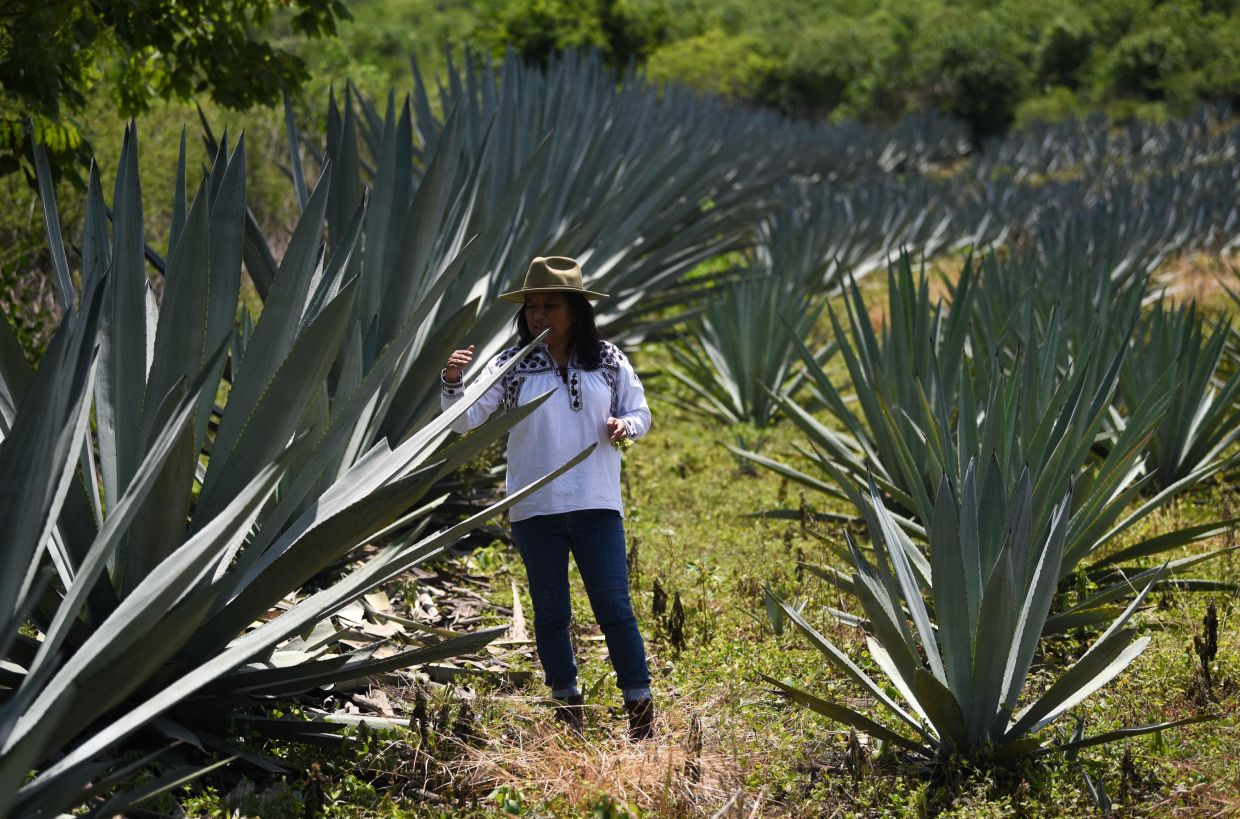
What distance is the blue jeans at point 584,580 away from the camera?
367 centimetres

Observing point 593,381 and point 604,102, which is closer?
point 593,381

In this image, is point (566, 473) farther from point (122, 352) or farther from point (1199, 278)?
point (1199, 278)

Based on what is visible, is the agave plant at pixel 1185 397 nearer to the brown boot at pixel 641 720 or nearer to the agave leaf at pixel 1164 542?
the agave leaf at pixel 1164 542

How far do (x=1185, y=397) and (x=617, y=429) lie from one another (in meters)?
3.53

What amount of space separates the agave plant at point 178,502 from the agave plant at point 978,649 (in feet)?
3.48

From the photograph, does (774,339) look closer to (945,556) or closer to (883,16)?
(945,556)

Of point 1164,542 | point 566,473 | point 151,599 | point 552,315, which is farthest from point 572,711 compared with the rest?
point 1164,542

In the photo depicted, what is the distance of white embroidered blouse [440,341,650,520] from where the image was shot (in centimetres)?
363

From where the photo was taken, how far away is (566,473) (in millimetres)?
3625

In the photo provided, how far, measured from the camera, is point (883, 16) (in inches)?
2392

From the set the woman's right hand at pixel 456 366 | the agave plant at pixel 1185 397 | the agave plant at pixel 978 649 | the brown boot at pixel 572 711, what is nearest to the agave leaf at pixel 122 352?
the woman's right hand at pixel 456 366

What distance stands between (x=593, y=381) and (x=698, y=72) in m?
36.4

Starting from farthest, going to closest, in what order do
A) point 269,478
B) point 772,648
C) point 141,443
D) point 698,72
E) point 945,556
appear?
point 698,72, point 772,648, point 945,556, point 141,443, point 269,478

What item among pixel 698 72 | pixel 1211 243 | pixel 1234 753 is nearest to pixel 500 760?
pixel 1234 753
